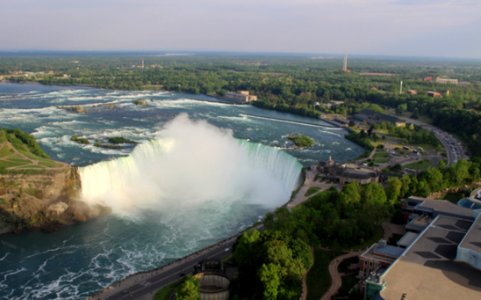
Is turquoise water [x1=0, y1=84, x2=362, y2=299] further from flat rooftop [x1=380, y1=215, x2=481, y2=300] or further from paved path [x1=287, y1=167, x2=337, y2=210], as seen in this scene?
flat rooftop [x1=380, y1=215, x2=481, y2=300]

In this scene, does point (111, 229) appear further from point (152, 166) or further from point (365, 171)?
point (365, 171)

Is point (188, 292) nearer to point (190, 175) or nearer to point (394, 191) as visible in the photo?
point (394, 191)

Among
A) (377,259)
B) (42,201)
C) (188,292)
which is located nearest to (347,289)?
(377,259)

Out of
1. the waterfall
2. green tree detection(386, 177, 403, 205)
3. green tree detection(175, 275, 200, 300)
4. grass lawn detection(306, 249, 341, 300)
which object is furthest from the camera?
the waterfall

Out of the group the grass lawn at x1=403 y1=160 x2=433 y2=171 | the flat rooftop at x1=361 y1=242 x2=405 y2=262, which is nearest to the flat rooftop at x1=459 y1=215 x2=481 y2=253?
the flat rooftop at x1=361 y1=242 x2=405 y2=262

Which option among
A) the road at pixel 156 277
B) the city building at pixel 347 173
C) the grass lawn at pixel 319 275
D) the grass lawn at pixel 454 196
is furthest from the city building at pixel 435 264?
the city building at pixel 347 173

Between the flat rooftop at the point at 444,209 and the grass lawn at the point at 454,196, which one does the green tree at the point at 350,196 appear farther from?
the grass lawn at the point at 454,196

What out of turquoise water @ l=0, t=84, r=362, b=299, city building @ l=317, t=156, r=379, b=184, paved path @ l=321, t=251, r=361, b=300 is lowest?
turquoise water @ l=0, t=84, r=362, b=299
